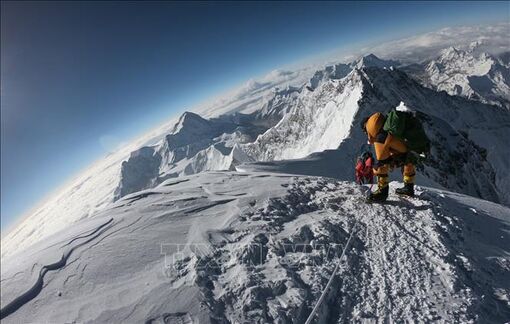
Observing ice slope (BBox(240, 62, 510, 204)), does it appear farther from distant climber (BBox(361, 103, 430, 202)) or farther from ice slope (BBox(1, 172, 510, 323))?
ice slope (BBox(1, 172, 510, 323))

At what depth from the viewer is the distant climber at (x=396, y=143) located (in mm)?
9945

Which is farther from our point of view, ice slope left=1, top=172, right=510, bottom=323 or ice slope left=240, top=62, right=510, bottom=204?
ice slope left=240, top=62, right=510, bottom=204

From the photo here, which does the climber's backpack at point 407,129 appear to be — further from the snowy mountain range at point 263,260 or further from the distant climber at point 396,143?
the snowy mountain range at point 263,260

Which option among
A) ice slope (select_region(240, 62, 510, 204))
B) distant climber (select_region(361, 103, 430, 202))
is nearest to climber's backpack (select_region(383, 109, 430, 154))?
distant climber (select_region(361, 103, 430, 202))

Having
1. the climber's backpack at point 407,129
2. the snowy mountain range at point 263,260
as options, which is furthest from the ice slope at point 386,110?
the climber's backpack at point 407,129

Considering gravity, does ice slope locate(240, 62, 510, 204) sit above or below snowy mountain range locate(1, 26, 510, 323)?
below

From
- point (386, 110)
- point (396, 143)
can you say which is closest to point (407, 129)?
point (396, 143)

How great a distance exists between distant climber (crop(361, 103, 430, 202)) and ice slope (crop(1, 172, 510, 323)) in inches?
24.3

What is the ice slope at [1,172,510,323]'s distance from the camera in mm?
6570

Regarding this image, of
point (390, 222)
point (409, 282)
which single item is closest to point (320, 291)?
point (409, 282)

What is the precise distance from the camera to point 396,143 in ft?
33.6

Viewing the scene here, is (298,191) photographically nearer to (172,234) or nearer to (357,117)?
(172,234)

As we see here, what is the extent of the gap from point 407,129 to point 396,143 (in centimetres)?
52

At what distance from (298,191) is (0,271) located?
364 inches
